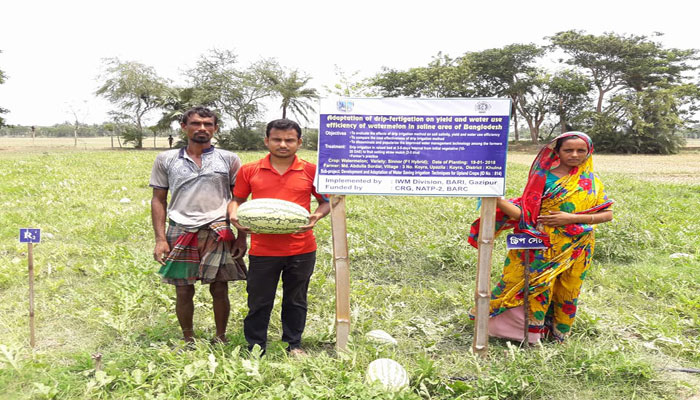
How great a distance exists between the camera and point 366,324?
A: 4.13m

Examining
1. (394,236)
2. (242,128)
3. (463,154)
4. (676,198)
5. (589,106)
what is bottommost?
(394,236)

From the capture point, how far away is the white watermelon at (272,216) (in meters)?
3.07

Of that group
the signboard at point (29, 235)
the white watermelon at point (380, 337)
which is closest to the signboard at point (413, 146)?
the white watermelon at point (380, 337)

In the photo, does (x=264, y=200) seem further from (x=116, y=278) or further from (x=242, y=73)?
(x=242, y=73)

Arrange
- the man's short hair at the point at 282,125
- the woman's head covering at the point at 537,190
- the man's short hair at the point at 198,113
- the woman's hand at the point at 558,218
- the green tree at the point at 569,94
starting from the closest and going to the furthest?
the man's short hair at the point at 282,125 → the man's short hair at the point at 198,113 → the woman's hand at the point at 558,218 → the woman's head covering at the point at 537,190 → the green tree at the point at 569,94

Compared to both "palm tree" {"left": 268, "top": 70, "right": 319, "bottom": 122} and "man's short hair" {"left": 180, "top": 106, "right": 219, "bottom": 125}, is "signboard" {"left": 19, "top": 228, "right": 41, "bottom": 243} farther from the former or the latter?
"palm tree" {"left": 268, "top": 70, "right": 319, "bottom": 122}

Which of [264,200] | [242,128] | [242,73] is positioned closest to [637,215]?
[264,200]

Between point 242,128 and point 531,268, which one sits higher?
point 242,128

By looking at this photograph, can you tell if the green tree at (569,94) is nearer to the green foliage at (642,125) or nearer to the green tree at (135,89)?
the green foliage at (642,125)

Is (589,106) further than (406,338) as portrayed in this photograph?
Yes

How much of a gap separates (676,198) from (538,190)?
8.82 meters

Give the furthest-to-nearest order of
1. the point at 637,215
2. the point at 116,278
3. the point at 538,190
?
the point at 637,215, the point at 116,278, the point at 538,190

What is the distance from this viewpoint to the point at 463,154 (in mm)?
3318

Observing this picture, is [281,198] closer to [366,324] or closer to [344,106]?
[344,106]
